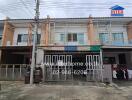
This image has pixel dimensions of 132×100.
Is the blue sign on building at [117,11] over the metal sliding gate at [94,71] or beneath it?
over

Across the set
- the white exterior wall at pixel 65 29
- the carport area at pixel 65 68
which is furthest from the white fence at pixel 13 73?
the white exterior wall at pixel 65 29

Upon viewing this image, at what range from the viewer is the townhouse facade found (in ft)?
44.6

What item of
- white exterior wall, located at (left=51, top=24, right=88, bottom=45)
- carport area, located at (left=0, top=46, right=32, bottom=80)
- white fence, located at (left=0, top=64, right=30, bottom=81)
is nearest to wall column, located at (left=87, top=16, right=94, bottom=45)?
white exterior wall, located at (left=51, top=24, right=88, bottom=45)

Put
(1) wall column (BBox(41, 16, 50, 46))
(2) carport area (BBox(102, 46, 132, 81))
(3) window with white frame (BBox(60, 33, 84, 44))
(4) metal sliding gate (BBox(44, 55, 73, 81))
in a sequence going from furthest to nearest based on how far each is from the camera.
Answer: (3) window with white frame (BBox(60, 33, 84, 44)) → (1) wall column (BBox(41, 16, 50, 46)) → (2) carport area (BBox(102, 46, 132, 81)) → (4) metal sliding gate (BBox(44, 55, 73, 81))

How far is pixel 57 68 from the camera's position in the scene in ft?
43.8

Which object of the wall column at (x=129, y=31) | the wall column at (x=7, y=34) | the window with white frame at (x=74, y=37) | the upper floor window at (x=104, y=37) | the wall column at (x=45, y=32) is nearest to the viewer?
the wall column at (x=45, y=32)

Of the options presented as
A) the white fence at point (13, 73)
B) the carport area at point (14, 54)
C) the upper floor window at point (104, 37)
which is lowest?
the white fence at point (13, 73)

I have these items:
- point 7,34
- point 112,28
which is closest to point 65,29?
point 112,28

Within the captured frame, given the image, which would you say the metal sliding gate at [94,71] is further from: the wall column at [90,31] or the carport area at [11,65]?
the carport area at [11,65]

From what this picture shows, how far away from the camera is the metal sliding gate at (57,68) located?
1305 cm

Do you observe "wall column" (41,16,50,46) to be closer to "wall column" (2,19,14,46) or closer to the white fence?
"wall column" (2,19,14,46)

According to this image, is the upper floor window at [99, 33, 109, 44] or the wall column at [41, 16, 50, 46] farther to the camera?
the upper floor window at [99, 33, 109, 44]

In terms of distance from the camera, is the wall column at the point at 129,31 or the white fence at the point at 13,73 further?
the wall column at the point at 129,31

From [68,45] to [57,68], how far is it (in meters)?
2.75
